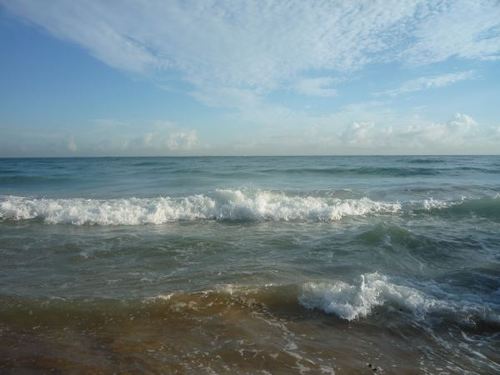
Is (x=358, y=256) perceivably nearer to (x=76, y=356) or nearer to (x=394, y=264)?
(x=394, y=264)

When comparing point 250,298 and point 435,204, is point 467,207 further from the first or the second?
point 250,298

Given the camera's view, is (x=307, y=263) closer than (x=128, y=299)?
No

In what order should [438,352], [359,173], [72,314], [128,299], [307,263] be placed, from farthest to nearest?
[359,173] < [307,263] < [128,299] < [72,314] < [438,352]

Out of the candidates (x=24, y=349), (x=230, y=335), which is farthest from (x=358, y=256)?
(x=24, y=349)

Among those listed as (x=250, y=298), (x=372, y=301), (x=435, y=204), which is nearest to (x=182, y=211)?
Answer: (x=250, y=298)

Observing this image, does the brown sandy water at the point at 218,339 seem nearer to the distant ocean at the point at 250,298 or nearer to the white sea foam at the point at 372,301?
the distant ocean at the point at 250,298

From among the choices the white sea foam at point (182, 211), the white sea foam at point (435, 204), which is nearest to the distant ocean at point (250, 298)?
the white sea foam at point (182, 211)

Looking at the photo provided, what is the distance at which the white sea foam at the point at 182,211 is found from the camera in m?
13.5

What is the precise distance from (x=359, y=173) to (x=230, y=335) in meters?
32.3

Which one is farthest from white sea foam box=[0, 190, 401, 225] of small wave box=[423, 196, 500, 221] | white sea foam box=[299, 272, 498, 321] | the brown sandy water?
the brown sandy water

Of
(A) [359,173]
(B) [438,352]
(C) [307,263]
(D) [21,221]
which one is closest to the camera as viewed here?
(B) [438,352]

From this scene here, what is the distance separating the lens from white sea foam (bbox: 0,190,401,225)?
13.5 meters

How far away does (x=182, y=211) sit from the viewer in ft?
47.8

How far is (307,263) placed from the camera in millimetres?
8469
